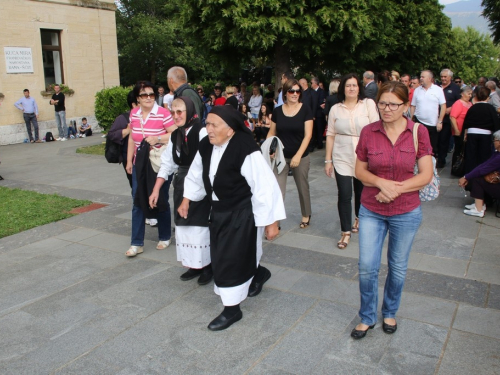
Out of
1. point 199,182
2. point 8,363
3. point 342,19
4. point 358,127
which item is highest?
point 342,19

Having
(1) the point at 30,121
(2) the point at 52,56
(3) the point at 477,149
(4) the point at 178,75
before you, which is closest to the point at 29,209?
(4) the point at 178,75

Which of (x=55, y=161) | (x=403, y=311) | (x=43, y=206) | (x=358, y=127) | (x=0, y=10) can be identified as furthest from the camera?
(x=0, y=10)

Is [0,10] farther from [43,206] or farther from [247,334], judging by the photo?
[247,334]

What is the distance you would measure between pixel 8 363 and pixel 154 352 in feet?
3.32

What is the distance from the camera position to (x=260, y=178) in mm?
3682

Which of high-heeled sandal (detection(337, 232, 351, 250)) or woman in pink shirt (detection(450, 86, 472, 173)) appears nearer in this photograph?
high-heeled sandal (detection(337, 232, 351, 250))

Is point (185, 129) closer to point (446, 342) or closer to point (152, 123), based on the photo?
point (152, 123)

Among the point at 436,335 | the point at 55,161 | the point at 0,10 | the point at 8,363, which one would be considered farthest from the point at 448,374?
the point at 0,10

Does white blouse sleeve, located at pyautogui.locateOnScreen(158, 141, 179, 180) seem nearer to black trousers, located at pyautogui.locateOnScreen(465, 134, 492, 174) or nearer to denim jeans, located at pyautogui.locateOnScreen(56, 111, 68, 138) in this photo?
black trousers, located at pyautogui.locateOnScreen(465, 134, 492, 174)

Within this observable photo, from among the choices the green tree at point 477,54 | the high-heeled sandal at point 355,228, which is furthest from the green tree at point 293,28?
the green tree at point 477,54

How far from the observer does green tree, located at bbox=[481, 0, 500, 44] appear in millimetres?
Answer: 20155

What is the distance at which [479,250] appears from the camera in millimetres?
5426

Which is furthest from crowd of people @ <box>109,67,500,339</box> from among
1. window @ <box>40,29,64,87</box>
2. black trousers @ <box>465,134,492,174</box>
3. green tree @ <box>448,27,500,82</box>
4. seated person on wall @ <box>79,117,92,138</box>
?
green tree @ <box>448,27,500,82</box>

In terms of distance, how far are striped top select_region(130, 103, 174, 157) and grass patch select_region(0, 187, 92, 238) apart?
241 cm
